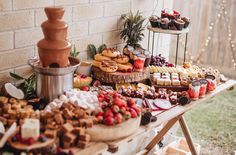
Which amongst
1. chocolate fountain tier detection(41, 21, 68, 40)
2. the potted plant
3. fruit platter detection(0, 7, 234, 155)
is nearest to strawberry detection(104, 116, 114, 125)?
fruit platter detection(0, 7, 234, 155)

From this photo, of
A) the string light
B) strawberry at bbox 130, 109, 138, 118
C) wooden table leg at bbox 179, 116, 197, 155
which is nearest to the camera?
strawberry at bbox 130, 109, 138, 118

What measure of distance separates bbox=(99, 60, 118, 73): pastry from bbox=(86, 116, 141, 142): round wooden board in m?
0.66

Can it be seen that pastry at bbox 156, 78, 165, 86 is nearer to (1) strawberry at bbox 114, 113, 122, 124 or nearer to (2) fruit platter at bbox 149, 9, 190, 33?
(2) fruit platter at bbox 149, 9, 190, 33

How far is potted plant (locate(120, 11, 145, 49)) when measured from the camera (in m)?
3.44

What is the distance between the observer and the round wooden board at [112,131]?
2.21 metres

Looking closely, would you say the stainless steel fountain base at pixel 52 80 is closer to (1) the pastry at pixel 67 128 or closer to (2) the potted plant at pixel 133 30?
(1) the pastry at pixel 67 128

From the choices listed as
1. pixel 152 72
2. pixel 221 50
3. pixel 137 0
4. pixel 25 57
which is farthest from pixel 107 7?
pixel 221 50

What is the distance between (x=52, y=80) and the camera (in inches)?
97.3

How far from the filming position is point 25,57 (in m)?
2.88

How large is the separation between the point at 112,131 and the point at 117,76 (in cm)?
74

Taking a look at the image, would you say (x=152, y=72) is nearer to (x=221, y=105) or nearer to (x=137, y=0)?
(x=137, y=0)

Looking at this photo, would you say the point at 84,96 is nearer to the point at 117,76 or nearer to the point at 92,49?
the point at 117,76

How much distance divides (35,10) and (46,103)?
2.19ft

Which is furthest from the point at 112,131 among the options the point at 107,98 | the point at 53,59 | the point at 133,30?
the point at 133,30
